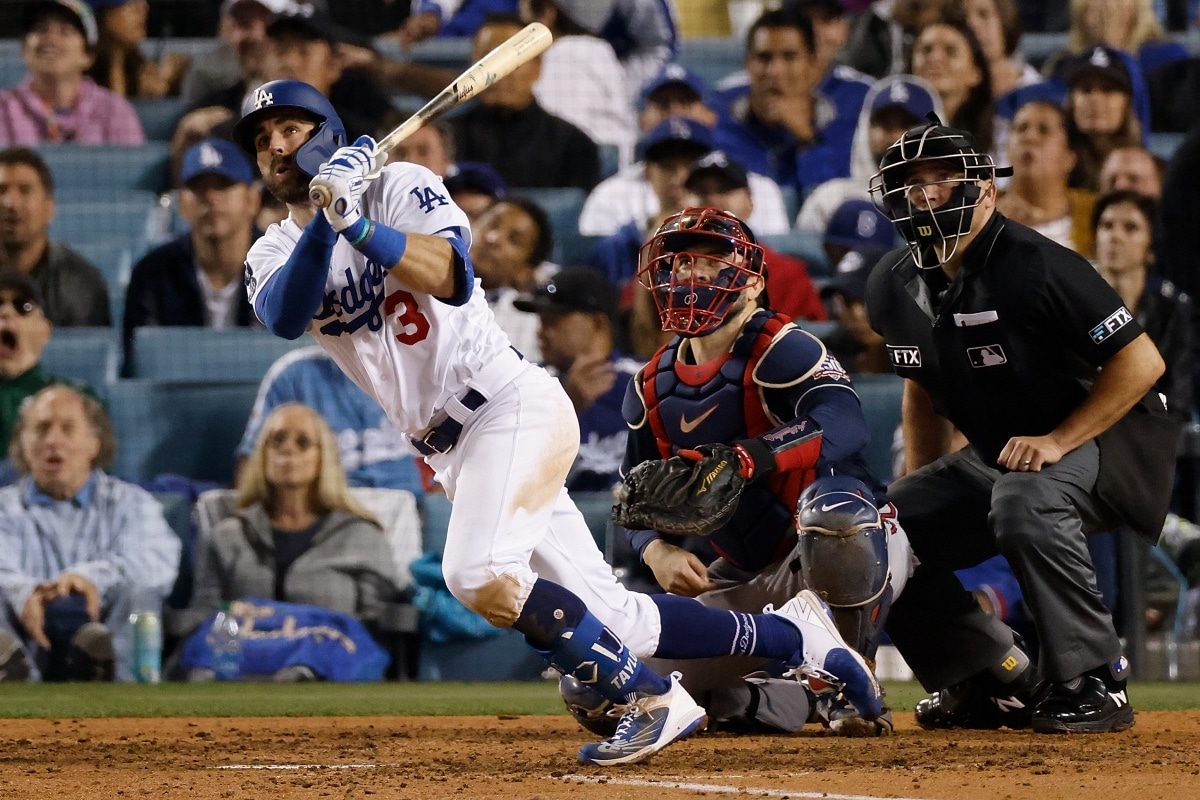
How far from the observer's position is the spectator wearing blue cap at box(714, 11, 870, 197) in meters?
8.38

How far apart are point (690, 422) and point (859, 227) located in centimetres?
360

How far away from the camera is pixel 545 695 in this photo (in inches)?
219

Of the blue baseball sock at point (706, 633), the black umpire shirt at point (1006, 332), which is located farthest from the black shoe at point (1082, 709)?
the blue baseball sock at point (706, 633)

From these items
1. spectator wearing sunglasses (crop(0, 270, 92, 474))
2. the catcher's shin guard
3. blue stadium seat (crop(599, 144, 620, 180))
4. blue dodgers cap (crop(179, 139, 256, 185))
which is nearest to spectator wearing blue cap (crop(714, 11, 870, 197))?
blue stadium seat (crop(599, 144, 620, 180))

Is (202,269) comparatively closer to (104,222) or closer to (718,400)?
(104,222)

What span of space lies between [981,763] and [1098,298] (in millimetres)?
1210

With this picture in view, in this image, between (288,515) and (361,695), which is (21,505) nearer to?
(288,515)

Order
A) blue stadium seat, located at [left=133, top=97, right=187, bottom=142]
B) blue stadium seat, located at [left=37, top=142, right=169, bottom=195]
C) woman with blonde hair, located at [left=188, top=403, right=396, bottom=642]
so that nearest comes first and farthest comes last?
woman with blonde hair, located at [left=188, top=403, right=396, bottom=642], blue stadium seat, located at [left=37, top=142, right=169, bottom=195], blue stadium seat, located at [left=133, top=97, right=187, bottom=142]

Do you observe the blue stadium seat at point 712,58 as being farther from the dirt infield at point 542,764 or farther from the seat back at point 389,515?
the dirt infield at point 542,764

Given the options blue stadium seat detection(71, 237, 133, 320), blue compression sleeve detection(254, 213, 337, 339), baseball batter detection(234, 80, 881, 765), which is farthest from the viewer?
blue stadium seat detection(71, 237, 133, 320)

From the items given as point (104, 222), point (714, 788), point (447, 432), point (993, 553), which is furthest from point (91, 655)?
point (714, 788)

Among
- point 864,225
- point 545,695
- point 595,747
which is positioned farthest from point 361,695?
point 864,225

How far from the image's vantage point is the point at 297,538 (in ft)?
20.3

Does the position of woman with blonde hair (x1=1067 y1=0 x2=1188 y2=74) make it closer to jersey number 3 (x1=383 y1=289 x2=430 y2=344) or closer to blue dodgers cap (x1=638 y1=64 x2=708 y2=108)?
blue dodgers cap (x1=638 y1=64 x2=708 y2=108)
